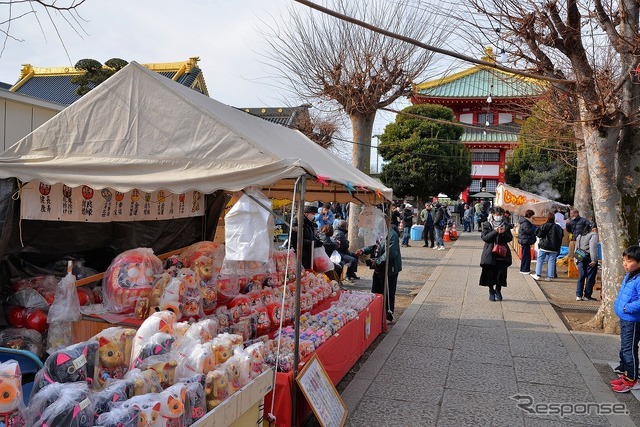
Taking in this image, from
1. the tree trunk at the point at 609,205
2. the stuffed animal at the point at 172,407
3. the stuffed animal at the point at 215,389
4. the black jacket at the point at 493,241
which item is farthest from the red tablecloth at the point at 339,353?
the tree trunk at the point at 609,205

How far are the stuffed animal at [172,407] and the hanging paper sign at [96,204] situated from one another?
10.3 ft

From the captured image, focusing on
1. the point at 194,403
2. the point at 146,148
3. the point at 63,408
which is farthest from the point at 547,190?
the point at 63,408

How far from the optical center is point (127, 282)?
4805 mm

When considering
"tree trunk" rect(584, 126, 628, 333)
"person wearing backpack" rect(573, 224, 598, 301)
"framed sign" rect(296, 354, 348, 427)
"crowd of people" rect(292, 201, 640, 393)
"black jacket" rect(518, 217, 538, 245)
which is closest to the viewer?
"framed sign" rect(296, 354, 348, 427)

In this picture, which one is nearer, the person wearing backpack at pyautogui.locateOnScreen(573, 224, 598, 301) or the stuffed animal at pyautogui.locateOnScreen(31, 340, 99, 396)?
the stuffed animal at pyautogui.locateOnScreen(31, 340, 99, 396)

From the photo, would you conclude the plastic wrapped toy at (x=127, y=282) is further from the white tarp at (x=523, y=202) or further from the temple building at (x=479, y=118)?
the temple building at (x=479, y=118)

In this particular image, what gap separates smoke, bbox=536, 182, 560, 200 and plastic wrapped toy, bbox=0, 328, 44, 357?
92.7 ft

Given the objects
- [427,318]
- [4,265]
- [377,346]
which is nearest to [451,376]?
[377,346]

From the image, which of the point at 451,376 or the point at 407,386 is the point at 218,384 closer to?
the point at 407,386

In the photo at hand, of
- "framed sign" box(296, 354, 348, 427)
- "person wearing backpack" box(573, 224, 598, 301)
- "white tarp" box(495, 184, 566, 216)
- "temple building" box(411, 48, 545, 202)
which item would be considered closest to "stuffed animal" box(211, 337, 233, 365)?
"framed sign" box(296, 354, 348, 427)

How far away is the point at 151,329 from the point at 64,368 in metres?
0.79

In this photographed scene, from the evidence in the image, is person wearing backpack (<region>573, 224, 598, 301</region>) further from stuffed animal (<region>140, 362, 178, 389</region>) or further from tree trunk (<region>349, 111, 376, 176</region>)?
stuffed animal (<region>140, 362, 178, 389</region>)

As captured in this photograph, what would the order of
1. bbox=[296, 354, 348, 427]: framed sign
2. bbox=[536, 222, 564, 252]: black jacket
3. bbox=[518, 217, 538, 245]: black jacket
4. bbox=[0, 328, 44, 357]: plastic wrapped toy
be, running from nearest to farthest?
bbox=[296, 354, 348, 427]: framed sign → bbox=[0, 328, 44, 357]: plastic wrapped toy → bbox=[536, 222, 564, 252]: black jacket → bbox=[518, 217, 538, 245]: black jacket

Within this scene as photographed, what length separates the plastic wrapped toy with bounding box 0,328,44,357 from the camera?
4.52 m
